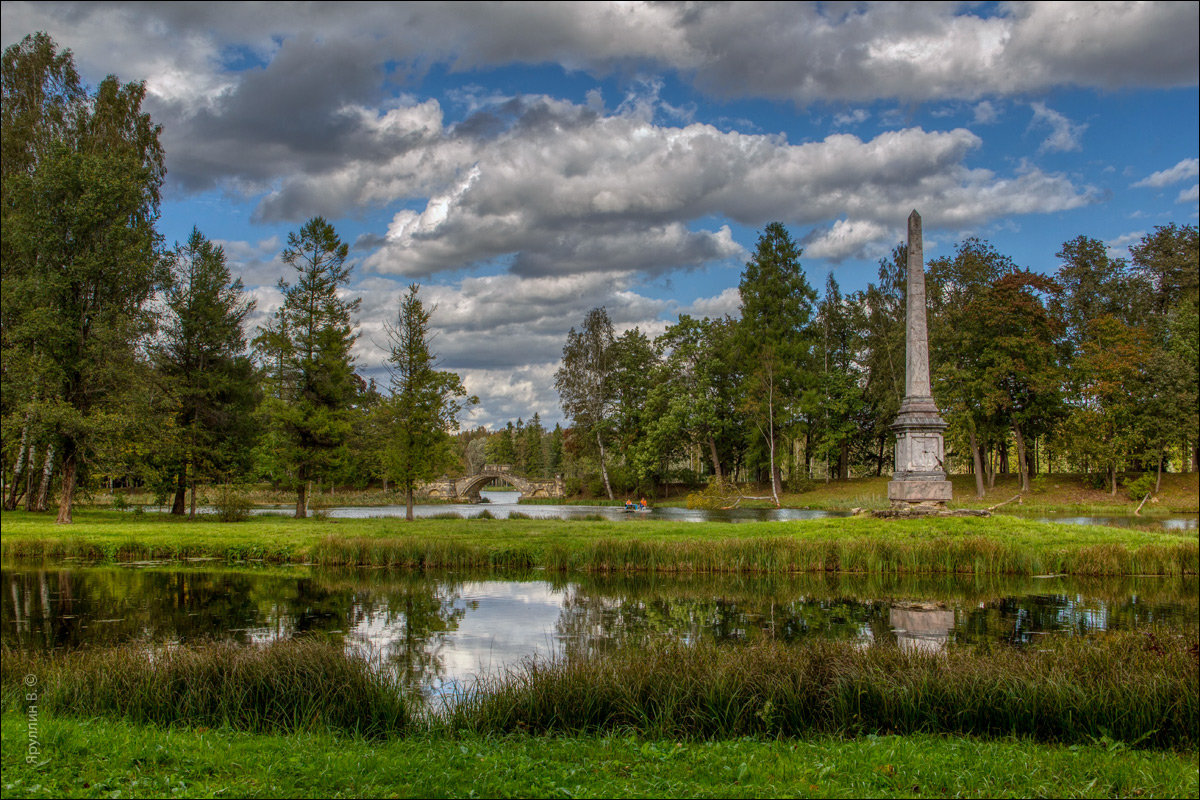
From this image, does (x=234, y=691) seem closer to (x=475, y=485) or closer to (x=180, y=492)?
(x=180, y=492)

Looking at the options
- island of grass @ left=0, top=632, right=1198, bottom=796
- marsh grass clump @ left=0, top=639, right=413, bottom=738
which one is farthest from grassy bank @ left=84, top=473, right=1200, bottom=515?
marsh grass clump @ left=0, top=639, right=413, bottom=738

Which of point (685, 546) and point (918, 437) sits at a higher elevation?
point (918, 437)

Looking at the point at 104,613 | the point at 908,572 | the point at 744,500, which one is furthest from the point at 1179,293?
the point at 104,613

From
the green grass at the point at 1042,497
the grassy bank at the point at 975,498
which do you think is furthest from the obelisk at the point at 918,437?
the green grass at the point at 1042,497

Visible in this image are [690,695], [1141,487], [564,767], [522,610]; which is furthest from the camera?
[1141,487]

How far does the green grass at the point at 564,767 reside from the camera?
5254 mm

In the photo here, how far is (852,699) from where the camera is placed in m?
7.86

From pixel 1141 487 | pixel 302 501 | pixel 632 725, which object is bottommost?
pixel 1141 487

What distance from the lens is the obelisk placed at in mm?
24812

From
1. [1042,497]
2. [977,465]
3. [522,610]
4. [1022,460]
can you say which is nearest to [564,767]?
[522,610]

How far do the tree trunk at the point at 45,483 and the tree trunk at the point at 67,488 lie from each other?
3461 mm

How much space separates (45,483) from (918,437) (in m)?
35.8

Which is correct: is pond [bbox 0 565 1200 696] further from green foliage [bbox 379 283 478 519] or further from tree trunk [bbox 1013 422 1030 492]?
tree trunk [bbox 1013 422 1030 492]

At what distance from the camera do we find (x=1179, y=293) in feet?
161
